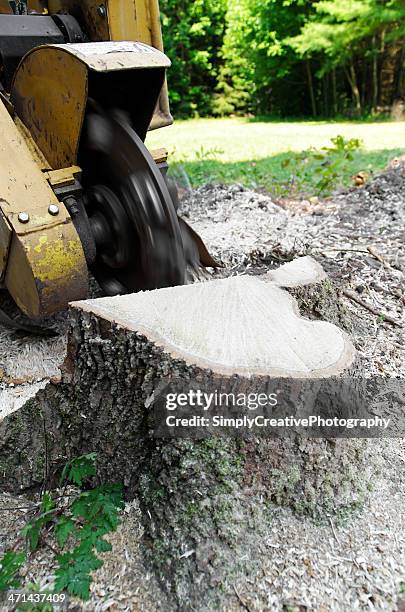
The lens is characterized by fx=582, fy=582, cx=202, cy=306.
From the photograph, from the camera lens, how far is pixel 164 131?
1226cm

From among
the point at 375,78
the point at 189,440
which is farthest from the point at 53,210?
the point at 375,78

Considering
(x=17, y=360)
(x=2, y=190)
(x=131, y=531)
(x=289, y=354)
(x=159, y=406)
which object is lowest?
(x=131, y=531)

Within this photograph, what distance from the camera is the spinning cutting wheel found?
2273 millimetres

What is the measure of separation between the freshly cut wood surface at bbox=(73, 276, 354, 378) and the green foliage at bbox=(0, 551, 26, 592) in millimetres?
712

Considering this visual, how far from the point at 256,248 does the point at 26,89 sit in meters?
1.31

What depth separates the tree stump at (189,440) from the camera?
1.60 metres

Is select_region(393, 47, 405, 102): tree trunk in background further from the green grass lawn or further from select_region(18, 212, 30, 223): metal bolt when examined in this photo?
select_region(18, 212, 30, 223): metal bolt

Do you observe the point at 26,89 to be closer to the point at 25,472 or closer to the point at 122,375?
the point at 122,375

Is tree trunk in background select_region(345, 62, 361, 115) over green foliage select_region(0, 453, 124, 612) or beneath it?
beneath

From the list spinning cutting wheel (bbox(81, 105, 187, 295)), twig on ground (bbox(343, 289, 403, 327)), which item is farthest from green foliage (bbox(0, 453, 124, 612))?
twig on ground (bbox(343, 289, 403, 327))

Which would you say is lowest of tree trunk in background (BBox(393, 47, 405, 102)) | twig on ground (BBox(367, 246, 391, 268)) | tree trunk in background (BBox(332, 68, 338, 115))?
tree trunk in background (BBox(332, 68, 338, 115))

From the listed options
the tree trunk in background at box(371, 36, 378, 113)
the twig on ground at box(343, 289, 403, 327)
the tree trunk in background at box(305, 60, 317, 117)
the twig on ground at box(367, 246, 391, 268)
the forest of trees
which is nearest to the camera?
the twig on ground at box(343, 289, 403, 327)

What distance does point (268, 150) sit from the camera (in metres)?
8.46

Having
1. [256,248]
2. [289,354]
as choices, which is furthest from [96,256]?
[289,354]
